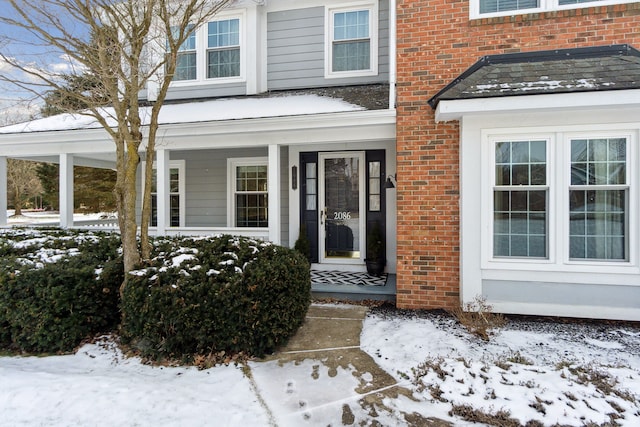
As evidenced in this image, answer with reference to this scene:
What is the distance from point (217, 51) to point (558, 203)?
284 inches

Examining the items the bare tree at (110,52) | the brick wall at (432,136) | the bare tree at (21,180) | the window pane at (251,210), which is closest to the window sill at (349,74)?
the brick wall at (432,136)

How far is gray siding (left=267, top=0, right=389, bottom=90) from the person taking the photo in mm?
7594

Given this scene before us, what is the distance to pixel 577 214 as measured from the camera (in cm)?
447

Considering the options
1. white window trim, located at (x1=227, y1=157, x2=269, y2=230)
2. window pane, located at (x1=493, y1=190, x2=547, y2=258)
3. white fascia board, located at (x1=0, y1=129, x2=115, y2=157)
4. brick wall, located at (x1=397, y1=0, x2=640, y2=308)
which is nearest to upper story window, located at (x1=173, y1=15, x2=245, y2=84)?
white window trim, located at (x1=227, y1=157, x2=269, y2=230)

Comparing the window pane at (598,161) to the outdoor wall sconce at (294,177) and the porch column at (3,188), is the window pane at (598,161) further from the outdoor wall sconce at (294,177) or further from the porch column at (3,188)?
the porch column at (3,188)

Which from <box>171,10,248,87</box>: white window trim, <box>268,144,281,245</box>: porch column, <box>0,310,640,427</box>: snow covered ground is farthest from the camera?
<box>171,10,248,87</box>: white window trim

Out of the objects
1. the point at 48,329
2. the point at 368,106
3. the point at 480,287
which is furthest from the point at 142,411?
the point at 368,106

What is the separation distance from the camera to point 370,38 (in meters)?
7.35

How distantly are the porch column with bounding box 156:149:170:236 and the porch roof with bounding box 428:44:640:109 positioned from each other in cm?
455

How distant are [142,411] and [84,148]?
5.73 metres

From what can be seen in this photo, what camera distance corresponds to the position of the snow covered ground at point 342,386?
268 cm

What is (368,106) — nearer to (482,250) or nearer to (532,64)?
(532,64)

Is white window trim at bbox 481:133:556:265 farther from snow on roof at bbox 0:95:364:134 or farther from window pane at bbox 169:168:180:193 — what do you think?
window pane at bbox 169:168:180:193

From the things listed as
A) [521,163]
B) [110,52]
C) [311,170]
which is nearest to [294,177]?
[311,170]
